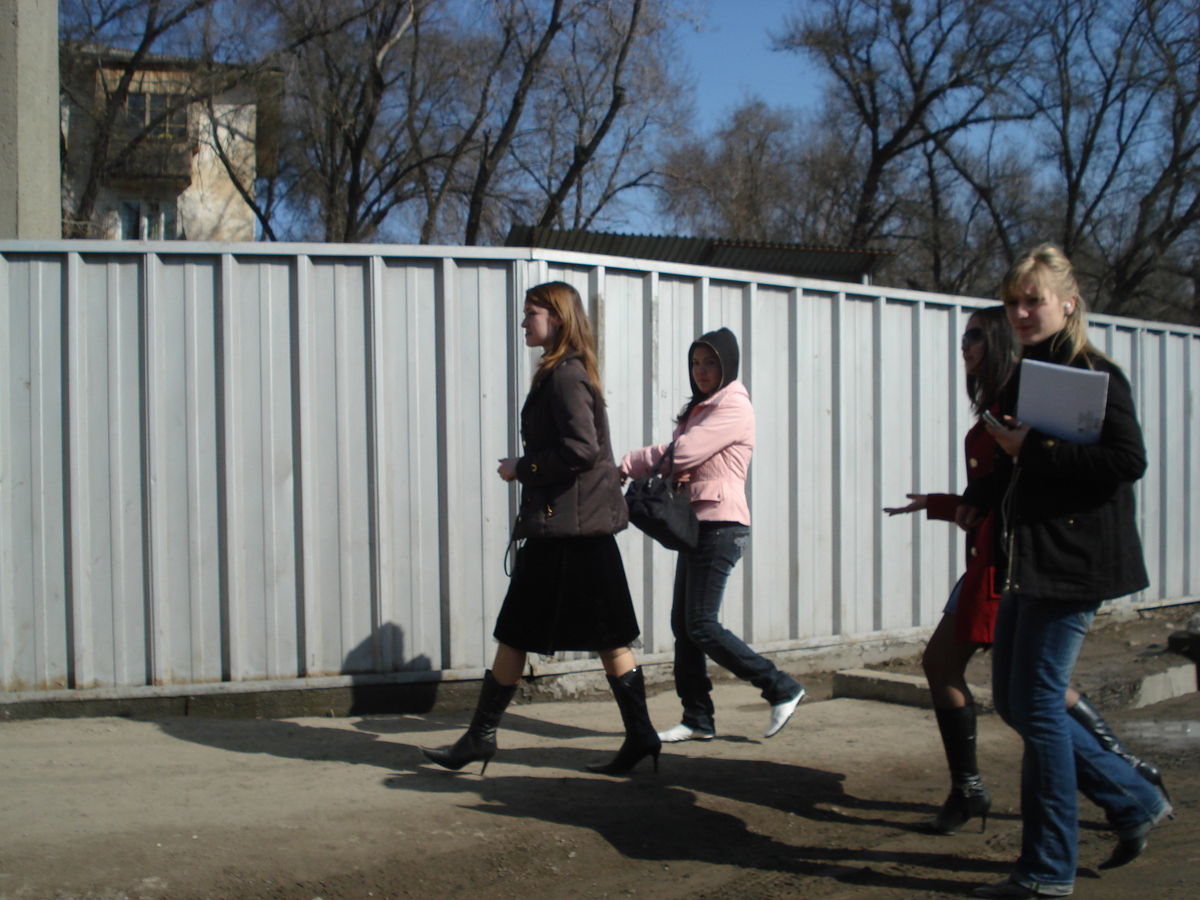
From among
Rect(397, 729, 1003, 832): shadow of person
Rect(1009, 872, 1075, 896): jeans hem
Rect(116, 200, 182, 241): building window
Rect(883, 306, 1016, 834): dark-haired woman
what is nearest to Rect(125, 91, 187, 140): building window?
Rect(116, 200, 182, 241): building window

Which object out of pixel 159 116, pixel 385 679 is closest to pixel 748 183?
pixel 159 116

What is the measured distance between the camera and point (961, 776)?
11.2 feet

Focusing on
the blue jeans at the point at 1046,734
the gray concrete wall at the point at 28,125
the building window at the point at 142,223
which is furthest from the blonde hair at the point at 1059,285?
the building window at the point at 142,223

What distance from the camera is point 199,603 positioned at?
4996 mm

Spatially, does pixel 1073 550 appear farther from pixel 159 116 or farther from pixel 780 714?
pixel 159 116

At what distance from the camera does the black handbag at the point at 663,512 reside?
4043 mm

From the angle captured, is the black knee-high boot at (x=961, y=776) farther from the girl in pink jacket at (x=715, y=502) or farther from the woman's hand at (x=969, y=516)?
the girl in pink jacket at (x=715, y=502)

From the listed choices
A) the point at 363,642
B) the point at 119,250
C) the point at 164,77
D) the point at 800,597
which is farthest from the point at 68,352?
the point at 164,77

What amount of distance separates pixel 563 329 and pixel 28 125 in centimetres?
429

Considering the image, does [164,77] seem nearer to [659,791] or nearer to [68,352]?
[68,352]

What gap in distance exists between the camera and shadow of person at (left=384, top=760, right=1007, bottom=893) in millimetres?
3115

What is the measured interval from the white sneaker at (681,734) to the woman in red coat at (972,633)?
1.31m

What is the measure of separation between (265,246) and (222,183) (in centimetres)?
2944

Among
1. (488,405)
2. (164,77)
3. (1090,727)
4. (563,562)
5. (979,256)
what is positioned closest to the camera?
(1090,727)
